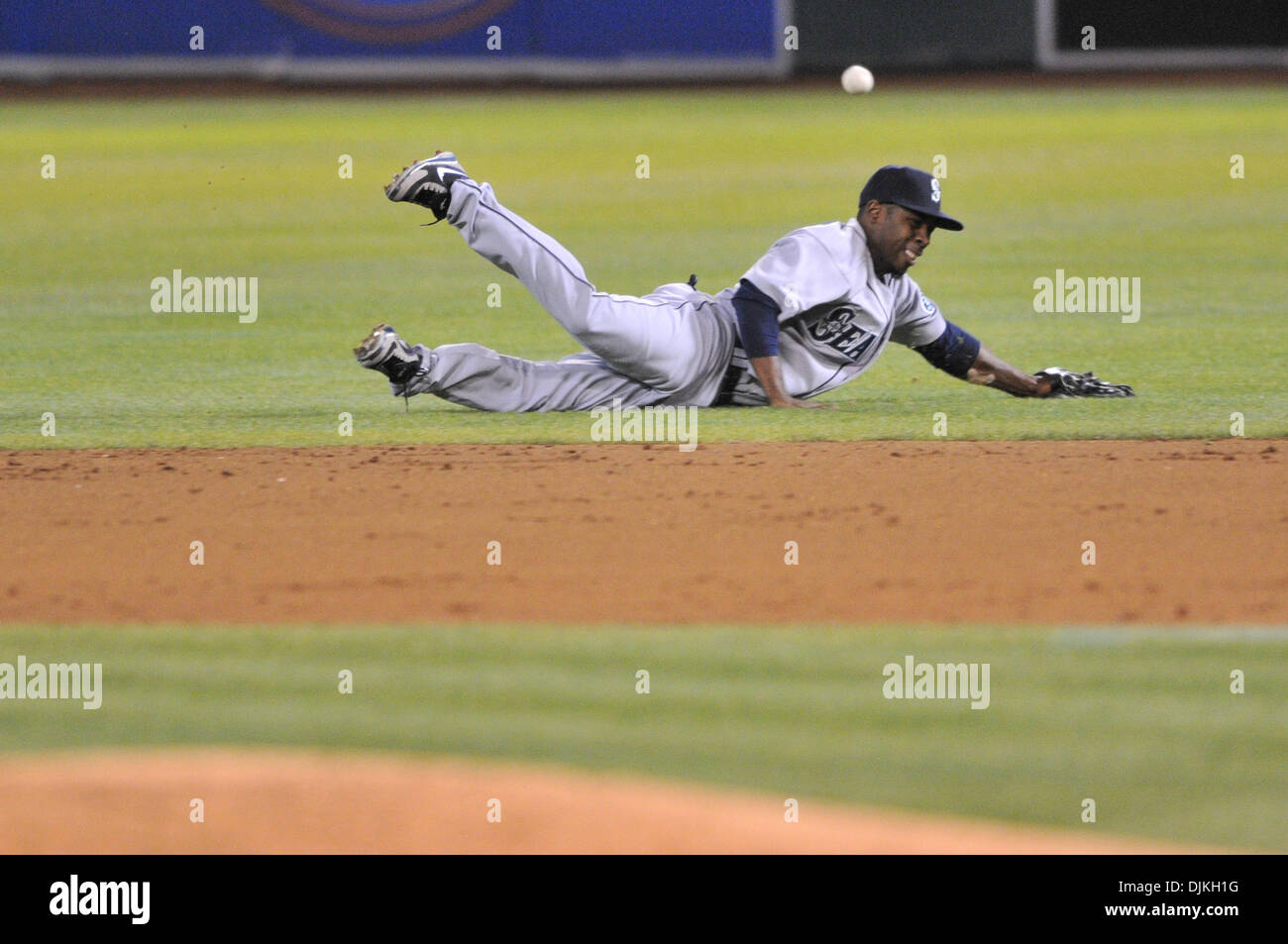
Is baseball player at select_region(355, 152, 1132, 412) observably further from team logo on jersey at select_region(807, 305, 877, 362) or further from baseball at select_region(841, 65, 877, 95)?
baseball at select_region(841, 65, 877, 95)

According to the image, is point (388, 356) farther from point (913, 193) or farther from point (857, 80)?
point (857, 80)

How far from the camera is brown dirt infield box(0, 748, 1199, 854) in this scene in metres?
4.53

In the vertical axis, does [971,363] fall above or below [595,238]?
below

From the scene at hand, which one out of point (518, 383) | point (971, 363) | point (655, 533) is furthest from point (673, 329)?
point (655, 533)

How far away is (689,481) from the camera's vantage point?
8.11 meters

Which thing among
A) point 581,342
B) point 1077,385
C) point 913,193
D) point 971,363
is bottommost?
point 1077,385

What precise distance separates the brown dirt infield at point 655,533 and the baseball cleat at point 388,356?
1.12 feet

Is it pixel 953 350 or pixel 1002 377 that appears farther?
pixel 1002 377

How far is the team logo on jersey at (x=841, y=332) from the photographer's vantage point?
920cm

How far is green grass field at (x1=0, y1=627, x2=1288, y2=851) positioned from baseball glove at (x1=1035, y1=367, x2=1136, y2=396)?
3.92 m

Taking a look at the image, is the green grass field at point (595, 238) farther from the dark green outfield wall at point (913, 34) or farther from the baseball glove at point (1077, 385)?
the dark green outfield wall at point (913, 34)

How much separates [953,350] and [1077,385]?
29.5 inches

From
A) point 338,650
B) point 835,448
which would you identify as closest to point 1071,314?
point 835,448

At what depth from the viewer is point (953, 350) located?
9695 millimetres
